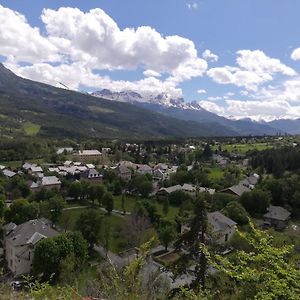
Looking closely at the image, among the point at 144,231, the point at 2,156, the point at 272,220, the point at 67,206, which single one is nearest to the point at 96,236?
the point at 144,231

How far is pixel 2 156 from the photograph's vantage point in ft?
336

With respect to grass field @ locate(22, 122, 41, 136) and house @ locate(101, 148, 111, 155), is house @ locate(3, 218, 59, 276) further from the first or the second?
grass field @ locate(22, 122, 41, 136)

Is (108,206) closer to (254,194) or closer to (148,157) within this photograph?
(254,194)

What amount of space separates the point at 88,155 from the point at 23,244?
83415 millimetres

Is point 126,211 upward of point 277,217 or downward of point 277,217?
downward

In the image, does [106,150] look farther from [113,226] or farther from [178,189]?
[113,226]

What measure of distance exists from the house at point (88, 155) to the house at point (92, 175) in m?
28.7

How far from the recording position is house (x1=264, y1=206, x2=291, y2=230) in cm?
5426

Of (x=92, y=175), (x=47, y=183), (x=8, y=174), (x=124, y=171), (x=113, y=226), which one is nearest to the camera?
(x=113, y=226)

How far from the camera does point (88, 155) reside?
11906cm

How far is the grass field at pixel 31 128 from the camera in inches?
6897

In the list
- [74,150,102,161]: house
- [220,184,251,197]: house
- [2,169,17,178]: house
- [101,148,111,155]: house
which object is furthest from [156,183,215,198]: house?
[101,148,111,155]: house

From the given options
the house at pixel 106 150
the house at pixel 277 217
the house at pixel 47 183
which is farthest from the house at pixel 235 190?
the house at pixel 106 150

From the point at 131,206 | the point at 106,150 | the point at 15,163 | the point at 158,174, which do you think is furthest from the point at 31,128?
the point at 131,206
